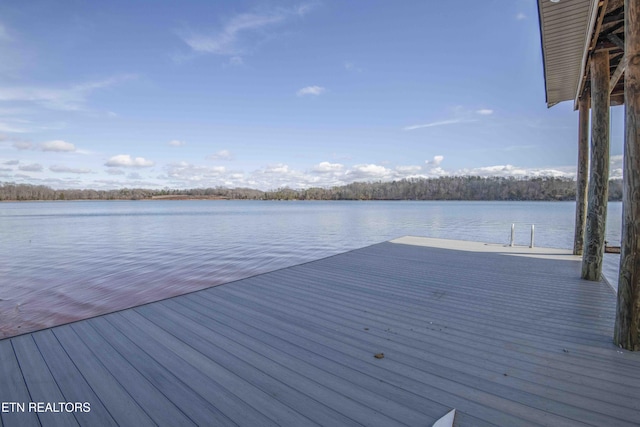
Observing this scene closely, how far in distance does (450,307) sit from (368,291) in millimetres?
1056


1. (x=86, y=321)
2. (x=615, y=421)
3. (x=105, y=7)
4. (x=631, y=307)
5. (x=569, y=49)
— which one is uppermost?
(x=105, y=7)

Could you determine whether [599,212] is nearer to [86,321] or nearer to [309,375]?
[309,375]

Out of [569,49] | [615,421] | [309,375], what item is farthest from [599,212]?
[309,375]

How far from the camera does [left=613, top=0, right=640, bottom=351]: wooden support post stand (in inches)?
90.8

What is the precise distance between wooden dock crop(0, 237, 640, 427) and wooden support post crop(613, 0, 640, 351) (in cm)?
24

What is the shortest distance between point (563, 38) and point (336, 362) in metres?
5.17

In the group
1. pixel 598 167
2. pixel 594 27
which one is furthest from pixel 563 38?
pixel 598 167

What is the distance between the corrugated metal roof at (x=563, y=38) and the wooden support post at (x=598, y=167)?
17.4 inches

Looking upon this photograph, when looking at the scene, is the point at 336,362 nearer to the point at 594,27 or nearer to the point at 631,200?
the point at 631,200

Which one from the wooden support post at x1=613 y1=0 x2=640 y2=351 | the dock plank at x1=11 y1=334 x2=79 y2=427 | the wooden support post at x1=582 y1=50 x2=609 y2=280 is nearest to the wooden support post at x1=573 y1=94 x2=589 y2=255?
the wooden support post at x1=582 y1=50 x2=609 y2=280

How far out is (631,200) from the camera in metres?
2.39

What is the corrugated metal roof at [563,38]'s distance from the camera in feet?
11.9

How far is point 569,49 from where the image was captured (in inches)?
177

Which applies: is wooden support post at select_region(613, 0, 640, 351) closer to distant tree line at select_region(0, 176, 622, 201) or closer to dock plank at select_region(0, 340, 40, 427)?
dock plank at select_region(0, 340, 40, 427)
